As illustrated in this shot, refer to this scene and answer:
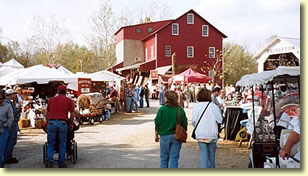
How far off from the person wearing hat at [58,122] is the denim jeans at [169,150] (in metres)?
2.15

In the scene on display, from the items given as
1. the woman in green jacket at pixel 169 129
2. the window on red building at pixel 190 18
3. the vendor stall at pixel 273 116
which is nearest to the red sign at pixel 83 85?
the vendor stall at pixel 273 116

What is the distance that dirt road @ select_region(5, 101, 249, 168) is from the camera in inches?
297

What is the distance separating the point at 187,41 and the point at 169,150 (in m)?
33.3

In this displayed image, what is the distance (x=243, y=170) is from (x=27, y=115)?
34.8ft

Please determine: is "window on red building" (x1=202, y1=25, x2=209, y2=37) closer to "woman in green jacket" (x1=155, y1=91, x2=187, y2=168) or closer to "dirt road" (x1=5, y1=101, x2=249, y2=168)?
"dirt road" (x1=5, y1=101, x2=249, y2=168)

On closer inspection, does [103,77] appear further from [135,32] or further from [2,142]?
[135,32]

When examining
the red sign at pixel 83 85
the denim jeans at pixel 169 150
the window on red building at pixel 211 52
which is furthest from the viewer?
the window on red building at pixel 211 52

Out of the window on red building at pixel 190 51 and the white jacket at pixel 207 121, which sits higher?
the window on red building at pixel 190 51

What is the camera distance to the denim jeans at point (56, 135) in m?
6.82

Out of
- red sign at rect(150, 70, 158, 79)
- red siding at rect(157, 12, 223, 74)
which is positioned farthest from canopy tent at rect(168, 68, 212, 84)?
red siding at rect(157, 12, 223, 74)

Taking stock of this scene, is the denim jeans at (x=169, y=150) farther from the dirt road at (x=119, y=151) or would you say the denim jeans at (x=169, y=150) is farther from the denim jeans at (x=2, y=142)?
the denim jeans at (x=2, y=142)

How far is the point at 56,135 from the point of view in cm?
696

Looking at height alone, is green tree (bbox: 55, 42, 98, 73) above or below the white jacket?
above

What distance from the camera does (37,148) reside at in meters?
9.52
